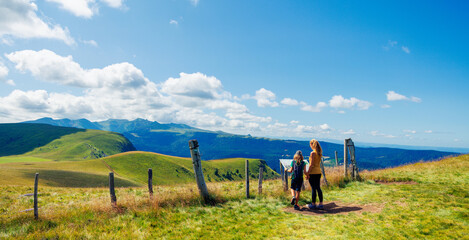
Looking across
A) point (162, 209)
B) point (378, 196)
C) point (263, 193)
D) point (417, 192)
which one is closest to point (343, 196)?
point (378, 196)

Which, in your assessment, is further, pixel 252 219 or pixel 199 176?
pixel 199 176

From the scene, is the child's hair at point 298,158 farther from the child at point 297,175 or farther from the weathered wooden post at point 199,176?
the weathered wooden post at point 199,176

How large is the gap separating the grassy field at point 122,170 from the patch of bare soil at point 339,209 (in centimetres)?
6745

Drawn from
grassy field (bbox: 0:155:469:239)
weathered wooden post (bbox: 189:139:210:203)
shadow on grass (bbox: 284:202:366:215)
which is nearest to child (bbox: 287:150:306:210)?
shadow on grass (bbox: 284:202:366:215)

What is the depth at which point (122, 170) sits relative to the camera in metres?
114

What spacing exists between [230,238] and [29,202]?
16043 millimetres

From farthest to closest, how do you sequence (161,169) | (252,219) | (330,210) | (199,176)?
1. (161,169)
2. (199,176)
3. (330,210)
4. (252,219)

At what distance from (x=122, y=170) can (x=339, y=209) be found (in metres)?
122

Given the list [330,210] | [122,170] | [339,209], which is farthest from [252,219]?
[122,170]

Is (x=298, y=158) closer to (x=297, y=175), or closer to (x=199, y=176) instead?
(x=297, y=175)

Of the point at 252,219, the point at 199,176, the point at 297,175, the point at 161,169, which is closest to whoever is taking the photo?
the point at 252,219

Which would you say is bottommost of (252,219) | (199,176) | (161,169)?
(161,169)

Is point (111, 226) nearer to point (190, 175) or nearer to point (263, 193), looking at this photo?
point (263, 193)

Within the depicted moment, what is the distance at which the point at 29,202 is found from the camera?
15234 millimetres
